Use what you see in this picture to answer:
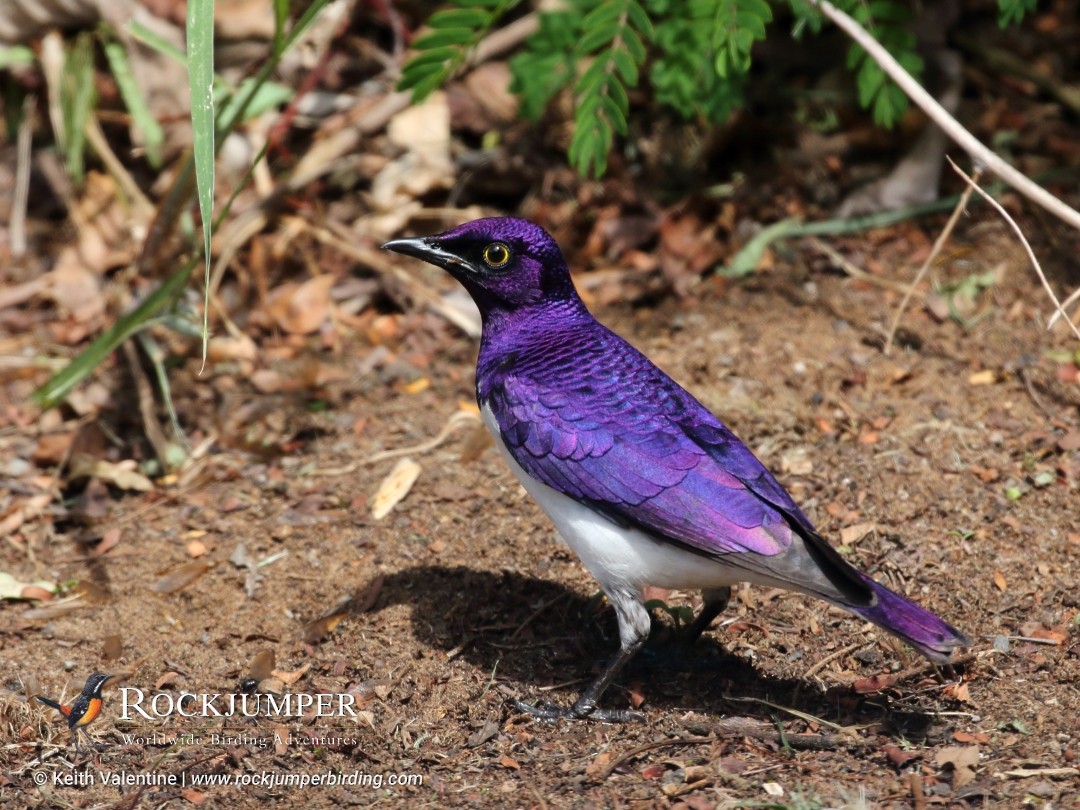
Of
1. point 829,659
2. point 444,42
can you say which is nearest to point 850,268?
point 444,42

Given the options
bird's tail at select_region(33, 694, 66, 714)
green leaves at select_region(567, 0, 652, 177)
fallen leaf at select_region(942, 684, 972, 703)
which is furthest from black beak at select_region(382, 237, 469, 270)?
fallen leaf at select_region(942, 684, 972, 703)

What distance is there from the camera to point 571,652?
14.8ft

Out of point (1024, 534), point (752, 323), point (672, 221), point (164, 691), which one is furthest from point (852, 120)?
point (164, 691)

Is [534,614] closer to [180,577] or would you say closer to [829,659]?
[829,659]

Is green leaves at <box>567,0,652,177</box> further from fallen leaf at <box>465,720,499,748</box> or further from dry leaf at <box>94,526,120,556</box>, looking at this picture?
dry leaf at <box>94,526,120,556</box>

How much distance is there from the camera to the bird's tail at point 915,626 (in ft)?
11.9

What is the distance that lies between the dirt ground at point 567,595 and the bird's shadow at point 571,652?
0.01 metres

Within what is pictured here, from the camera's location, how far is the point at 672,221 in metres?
6.69

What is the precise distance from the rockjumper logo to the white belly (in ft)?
3.09

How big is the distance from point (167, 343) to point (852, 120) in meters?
3.83

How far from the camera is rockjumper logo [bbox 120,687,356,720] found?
4141 mm

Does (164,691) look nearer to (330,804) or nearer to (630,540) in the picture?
(330,804)

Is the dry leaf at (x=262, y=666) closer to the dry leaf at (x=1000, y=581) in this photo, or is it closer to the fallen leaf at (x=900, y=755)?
the fallen leaf at (x=900, y=755)

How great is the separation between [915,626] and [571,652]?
4.37 feet
